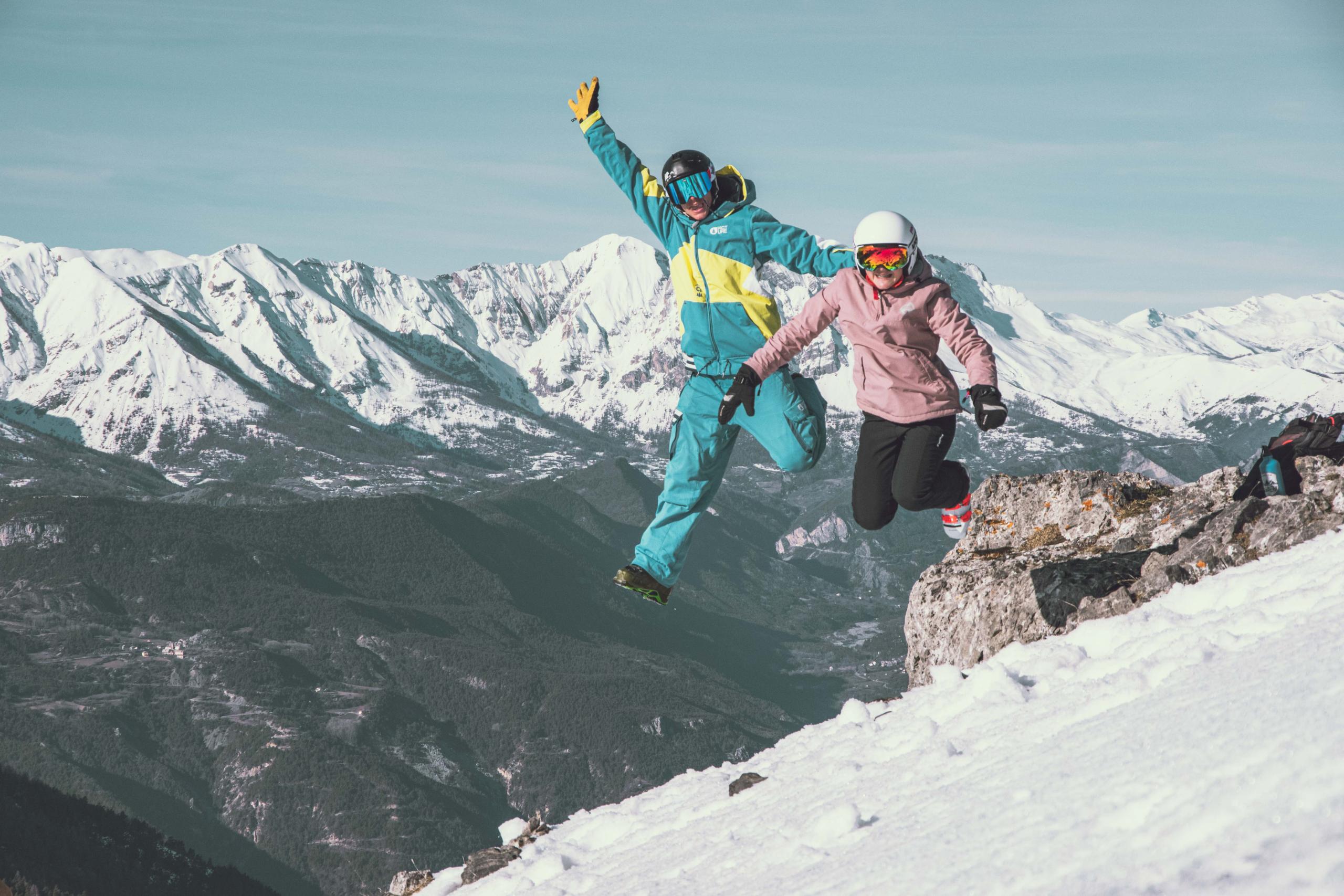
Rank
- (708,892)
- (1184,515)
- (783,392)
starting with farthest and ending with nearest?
1. (1184,515)
2. (783,392)
3. (708,892)

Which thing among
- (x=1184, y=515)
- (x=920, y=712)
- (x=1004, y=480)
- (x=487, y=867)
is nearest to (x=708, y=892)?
(x=920, y=712)

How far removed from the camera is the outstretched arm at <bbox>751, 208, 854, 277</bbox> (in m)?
12.1

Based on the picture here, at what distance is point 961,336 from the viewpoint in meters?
11.0

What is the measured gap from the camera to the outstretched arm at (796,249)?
12.1 m

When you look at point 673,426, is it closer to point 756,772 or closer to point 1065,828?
point 756,772

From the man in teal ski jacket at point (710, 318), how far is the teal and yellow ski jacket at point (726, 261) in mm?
12

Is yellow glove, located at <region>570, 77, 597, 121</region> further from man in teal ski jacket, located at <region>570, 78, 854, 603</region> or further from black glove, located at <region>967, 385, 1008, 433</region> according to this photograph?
black glove, located at <region>967, 385, 1008, 433</region>

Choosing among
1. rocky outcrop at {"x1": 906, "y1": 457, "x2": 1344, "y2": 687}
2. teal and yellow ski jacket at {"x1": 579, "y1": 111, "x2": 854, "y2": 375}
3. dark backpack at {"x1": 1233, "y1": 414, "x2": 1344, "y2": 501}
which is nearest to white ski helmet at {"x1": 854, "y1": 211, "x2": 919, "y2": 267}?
teal and yellow ski jacket at {"x1": 579, "y1": 111, "x2": 854, "y2": 375}

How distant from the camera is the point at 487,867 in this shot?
10.1m

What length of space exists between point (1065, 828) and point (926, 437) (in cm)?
690

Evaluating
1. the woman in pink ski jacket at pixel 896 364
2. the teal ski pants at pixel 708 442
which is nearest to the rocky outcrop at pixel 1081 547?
the woman in pink ski jacket at pixel 896 364

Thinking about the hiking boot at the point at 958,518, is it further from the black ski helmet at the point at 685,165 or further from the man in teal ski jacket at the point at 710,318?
the black ski helmet at the point at 685,165

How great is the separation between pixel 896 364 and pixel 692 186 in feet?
10.4

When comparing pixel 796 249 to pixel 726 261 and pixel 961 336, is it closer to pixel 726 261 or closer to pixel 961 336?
pixel 726 261
